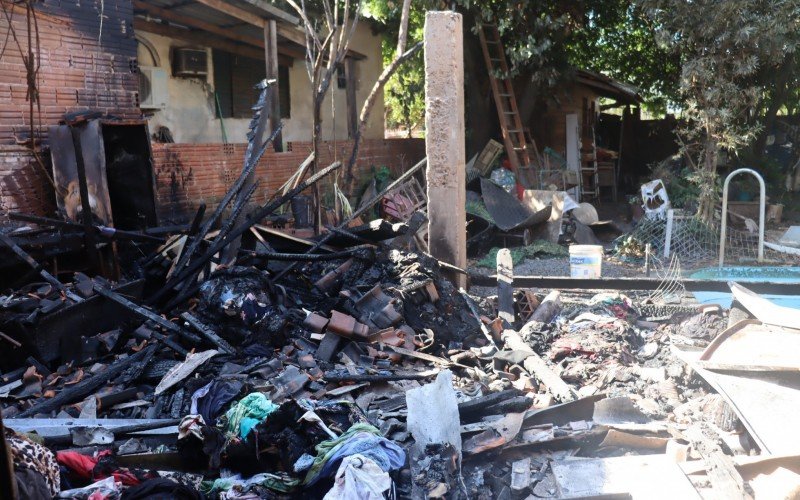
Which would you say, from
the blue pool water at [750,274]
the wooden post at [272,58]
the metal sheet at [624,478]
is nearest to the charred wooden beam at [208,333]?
the metal sheet at [624,478]

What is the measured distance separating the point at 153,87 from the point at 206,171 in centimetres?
338

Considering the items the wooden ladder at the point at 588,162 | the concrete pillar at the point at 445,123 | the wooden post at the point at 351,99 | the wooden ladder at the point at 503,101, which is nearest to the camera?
the concrete pillar at the point at 445,123

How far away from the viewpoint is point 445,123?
7816mm

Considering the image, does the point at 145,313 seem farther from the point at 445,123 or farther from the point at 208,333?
the point at 445,123

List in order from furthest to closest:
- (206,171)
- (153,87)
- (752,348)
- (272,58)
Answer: (153,87) < (272,58) < (206,171) < (752,348)

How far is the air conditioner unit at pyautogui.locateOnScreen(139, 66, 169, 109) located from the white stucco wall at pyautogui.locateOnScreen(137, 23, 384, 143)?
16cm

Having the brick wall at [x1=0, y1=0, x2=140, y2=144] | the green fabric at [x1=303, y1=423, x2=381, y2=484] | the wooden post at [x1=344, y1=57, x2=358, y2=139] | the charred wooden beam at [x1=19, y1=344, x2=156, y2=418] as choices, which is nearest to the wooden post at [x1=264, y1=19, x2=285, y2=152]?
the brick wall at [x1=0, y1=0, x2=140, y2=144]

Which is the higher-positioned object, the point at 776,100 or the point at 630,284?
the point at 776,100

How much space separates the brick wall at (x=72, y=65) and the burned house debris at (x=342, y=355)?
0.11 metres

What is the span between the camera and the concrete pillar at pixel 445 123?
777 cm

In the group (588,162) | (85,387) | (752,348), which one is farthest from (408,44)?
(85,387)

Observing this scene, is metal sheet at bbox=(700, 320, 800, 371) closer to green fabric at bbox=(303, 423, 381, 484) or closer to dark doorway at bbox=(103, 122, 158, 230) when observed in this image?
green fabric at bbox=(303, 423, 381, 484)

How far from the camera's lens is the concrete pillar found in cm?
777

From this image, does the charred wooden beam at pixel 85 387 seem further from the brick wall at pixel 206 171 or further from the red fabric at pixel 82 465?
the brick wall at pixel 206 171
